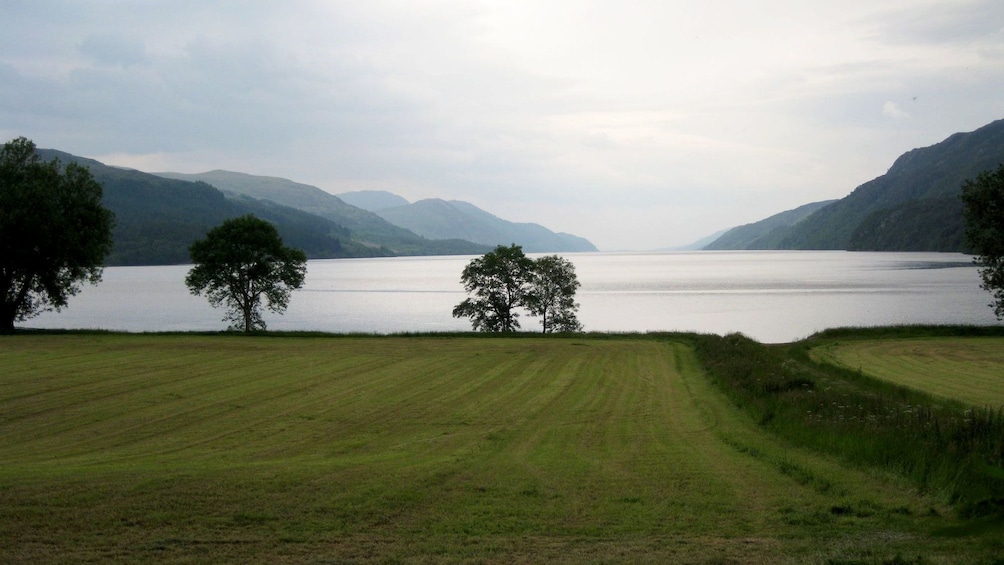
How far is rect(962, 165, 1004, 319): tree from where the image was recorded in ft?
150

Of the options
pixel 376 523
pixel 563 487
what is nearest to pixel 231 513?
pixel 376 523

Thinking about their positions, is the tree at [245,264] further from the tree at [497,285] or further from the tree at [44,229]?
the tree at [497,285]

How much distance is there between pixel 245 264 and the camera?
6322 centimetres

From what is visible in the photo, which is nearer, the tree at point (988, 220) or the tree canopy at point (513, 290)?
the tree at point (988, 220)

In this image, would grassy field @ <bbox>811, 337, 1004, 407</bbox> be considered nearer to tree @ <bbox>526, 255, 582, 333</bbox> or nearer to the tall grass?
the tall grass

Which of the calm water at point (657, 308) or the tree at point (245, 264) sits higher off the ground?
the tree at point (245, 264)

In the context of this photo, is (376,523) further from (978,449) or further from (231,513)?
(978,449)

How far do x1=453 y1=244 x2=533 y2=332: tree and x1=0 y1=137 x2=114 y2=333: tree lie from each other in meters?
31.8

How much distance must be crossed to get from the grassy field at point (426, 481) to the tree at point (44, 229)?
27.8 metres

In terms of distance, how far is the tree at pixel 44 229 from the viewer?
5053 cm

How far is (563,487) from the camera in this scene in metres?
11.8

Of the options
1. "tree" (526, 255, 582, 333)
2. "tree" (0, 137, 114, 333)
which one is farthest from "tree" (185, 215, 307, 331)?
"tree" (526, 255, 582, 333)

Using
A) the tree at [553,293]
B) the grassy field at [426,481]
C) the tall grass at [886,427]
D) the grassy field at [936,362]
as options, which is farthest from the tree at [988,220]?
the tree at [553,293]

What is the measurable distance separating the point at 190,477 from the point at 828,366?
2741 centimetres
